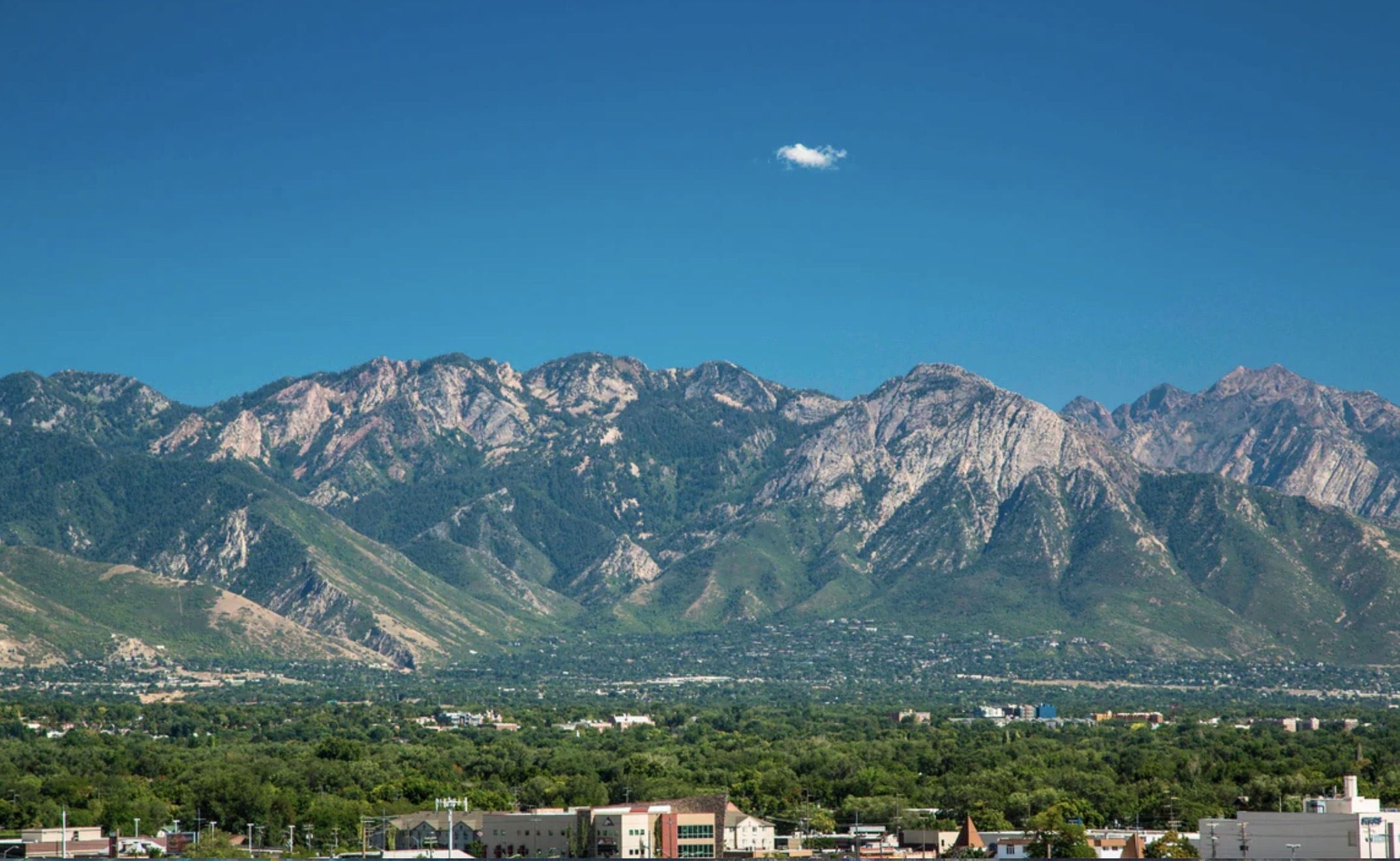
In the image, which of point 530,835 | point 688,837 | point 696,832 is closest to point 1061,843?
point 696,832

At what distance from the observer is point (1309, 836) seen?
11081 cm

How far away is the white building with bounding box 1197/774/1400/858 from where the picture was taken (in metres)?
110

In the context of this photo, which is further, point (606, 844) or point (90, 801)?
point (90, 801)

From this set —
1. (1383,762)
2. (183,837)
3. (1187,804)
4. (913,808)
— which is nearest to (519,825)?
(183,837)

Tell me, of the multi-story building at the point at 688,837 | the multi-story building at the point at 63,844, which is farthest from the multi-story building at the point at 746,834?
the multi-story building at the point at 63,844

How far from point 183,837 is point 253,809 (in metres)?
12.2

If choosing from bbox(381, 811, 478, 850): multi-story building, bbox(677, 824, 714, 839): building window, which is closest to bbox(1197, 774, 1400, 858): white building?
bbox(677, 824, 714, 839): building window

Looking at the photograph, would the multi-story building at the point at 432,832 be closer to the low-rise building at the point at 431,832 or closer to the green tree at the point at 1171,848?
the low-rise building at the point at 431,832

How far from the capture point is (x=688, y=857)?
131m

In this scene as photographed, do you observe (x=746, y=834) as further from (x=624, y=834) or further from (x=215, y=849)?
(x=215, y=849)

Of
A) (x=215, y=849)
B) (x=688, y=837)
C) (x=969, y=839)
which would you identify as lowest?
(x=215, y=849)

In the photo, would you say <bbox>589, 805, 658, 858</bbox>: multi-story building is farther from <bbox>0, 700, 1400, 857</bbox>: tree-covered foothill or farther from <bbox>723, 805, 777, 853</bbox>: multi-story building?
<bbox>0, 700, 1400, 857</bbox>: tree-covered foothill

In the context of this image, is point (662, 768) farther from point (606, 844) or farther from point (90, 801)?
point (606, 844)

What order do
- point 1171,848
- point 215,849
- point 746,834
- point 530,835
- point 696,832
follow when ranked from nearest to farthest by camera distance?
point 1171,848 < point 530,835 < point 696,832 < point 746,834 < point 215,849
